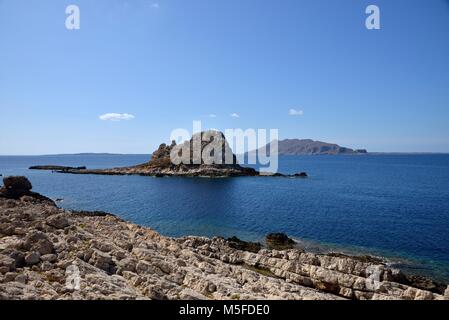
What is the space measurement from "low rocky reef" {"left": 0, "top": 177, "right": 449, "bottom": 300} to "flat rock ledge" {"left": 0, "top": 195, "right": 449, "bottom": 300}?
0.17 feet

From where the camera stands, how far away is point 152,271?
20141mm

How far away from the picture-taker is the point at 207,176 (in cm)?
12469

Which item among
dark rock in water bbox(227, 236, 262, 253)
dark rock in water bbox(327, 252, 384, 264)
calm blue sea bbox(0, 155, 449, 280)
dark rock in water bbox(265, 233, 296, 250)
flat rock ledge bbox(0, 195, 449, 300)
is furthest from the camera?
calm blue sea bbox(0, 155, 449, 280)

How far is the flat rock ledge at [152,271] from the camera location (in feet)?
53.4

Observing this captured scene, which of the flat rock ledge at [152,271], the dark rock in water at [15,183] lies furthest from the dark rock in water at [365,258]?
the dark rock in water at [15,183]

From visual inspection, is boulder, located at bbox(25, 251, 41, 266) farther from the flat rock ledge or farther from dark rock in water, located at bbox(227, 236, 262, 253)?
dark rock in water, located at bbox(227, 236, 262, 253)

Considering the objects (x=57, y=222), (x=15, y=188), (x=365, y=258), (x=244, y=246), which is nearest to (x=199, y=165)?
(x=15, y=188)

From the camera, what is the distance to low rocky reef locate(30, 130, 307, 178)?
12893 centimetres

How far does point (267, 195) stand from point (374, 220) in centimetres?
3088

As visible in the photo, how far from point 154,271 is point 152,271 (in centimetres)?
19

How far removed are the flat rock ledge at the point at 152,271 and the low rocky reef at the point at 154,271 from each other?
5cm

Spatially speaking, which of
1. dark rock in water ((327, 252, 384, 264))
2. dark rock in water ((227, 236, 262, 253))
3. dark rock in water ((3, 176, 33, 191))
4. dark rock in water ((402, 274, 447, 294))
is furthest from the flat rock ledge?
dark rock in water ((3, 176, 33, 191))
